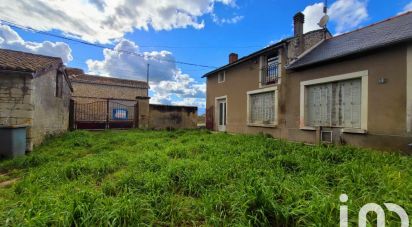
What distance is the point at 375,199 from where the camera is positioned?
2.67 m

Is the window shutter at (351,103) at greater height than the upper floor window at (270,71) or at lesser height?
lesser

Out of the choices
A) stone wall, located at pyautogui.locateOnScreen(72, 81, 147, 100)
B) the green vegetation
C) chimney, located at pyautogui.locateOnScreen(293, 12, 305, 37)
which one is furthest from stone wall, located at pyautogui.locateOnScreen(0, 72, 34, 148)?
stone wall, located at pyautogui.locateOnScreen(72, 81, 147, 100)

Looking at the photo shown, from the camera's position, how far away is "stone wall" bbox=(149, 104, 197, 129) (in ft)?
48.7

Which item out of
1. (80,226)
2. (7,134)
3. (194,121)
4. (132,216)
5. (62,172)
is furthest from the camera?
(194,121)

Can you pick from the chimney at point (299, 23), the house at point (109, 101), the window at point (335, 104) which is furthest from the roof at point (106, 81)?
the window at point (335, 104)

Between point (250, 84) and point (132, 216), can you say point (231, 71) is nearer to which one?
point (250, 84)

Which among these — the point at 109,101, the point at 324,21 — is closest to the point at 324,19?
the point at 324,21

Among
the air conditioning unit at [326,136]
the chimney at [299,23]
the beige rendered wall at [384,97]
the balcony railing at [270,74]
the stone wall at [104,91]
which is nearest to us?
the beige rendered wall at [384,97]

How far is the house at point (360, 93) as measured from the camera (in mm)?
6105

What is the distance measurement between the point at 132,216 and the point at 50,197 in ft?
4.43

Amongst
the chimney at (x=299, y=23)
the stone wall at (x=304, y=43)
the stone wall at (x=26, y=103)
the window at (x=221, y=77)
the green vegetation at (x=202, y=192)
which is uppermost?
the chimney at (x=299, y=23)

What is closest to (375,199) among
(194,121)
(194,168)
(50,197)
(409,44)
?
(194,168)

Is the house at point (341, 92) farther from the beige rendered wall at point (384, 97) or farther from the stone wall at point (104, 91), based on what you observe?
the stone wall at point (104, 91)

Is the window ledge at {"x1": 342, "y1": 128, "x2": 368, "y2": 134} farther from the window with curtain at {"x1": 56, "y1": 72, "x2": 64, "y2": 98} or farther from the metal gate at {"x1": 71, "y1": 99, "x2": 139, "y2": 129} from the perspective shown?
the window with curtain at {"x1": 56, "y1": 72, "x2": 64, "y2": 98}
